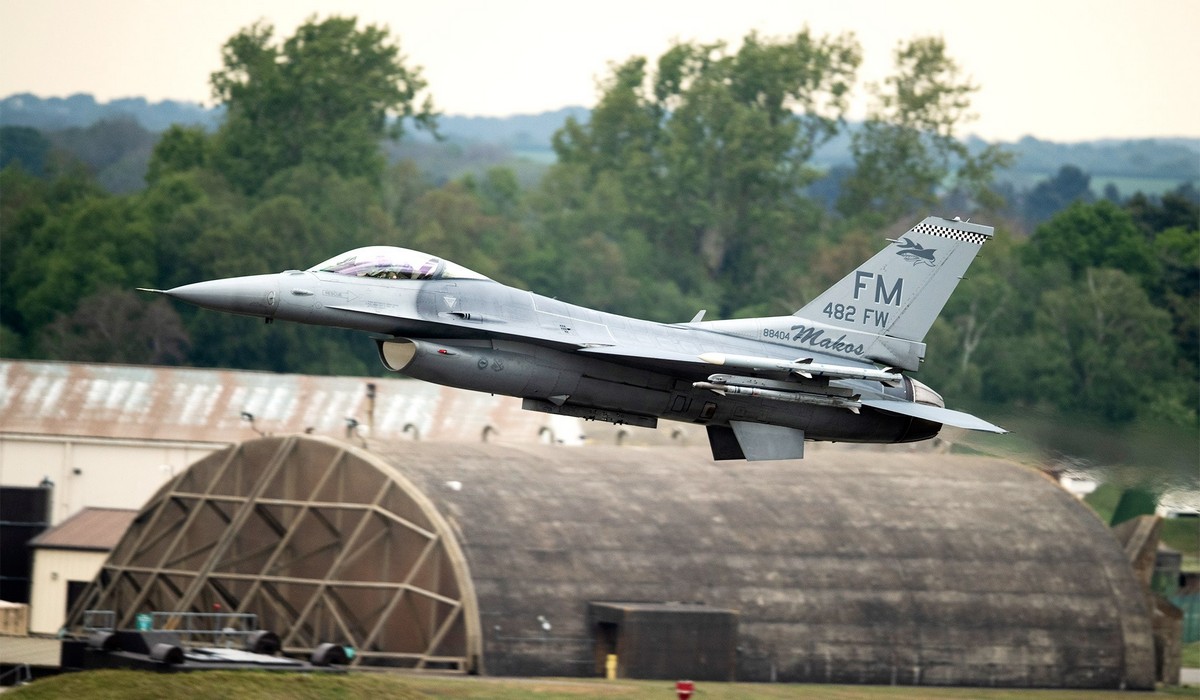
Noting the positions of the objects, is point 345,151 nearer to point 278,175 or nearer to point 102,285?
point 278,175

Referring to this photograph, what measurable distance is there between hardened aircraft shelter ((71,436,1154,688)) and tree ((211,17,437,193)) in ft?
230

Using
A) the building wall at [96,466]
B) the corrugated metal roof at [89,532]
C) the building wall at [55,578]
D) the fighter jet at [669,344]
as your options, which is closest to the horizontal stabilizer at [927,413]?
the fighter jet at [669,344]

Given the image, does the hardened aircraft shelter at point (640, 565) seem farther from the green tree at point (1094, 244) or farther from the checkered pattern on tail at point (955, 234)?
the green tree at point (1094, 244)

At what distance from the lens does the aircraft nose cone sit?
91.2ft

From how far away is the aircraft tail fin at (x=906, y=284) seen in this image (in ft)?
105

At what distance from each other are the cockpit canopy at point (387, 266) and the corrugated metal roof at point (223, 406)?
117 feet

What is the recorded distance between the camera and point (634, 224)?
12175 centimetres

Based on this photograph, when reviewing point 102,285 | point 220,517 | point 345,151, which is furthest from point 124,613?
point 345,151

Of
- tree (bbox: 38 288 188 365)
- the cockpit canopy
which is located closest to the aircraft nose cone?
the cockpit canopy

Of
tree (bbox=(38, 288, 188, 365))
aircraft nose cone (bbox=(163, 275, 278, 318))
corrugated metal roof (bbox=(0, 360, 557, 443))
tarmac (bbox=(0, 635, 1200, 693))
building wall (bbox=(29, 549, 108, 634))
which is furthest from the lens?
tree (bbox=(38, 288, 188, 365))

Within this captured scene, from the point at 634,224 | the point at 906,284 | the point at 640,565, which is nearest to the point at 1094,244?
the point at 634,224

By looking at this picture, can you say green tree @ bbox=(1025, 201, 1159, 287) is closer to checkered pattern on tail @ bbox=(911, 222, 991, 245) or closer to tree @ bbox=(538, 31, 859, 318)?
tree @ bbox=(538, 31, 859, 318)

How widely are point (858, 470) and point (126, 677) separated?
24523 millimetres

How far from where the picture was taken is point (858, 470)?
175ft
